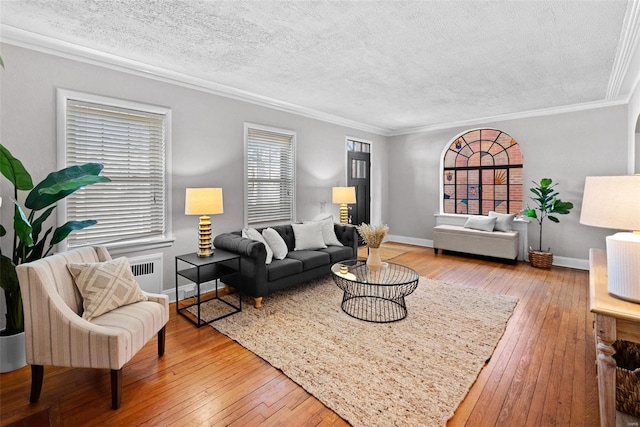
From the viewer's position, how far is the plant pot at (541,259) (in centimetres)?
495

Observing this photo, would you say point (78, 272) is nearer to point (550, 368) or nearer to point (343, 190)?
point (550, 368)

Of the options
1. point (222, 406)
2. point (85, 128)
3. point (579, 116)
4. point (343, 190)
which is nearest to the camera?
point (222, 406)

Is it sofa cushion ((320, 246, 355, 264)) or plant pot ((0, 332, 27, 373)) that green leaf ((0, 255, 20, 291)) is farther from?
sofa cushion ((320, 246, 355, 264))

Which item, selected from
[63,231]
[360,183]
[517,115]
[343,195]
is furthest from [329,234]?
[517,115]

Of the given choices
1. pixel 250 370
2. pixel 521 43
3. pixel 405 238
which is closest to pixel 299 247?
pixel 250 370

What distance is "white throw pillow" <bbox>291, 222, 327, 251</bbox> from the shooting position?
4.15 meters

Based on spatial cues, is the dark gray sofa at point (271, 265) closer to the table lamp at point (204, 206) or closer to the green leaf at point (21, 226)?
the table lamp at point (204, 206)

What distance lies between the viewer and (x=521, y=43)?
109 inches

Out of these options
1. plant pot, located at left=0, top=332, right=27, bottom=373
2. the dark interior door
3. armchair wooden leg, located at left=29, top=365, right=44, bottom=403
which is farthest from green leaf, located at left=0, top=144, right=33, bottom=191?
the dark interior door

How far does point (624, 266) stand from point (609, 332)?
347mm

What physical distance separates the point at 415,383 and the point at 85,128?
364 centimetres

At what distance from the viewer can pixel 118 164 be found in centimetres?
315

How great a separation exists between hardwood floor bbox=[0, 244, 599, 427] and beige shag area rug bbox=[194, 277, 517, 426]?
0.33 ft

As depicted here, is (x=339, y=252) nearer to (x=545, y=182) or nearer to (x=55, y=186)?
(x=55, y=186)
